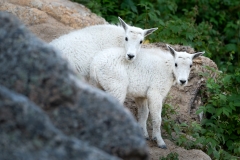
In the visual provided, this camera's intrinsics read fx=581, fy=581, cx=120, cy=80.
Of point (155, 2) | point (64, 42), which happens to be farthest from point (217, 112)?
point (155, 2)

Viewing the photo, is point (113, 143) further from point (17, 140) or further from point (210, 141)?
point (210, 141)

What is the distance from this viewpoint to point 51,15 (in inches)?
457

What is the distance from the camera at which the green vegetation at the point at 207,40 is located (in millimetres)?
9430

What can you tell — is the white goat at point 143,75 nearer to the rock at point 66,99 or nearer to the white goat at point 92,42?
the white goat at point 92,42

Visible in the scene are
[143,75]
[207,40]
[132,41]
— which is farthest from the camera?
[207,40]

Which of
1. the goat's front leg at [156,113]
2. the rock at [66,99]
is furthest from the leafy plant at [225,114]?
the rock at [66,99]

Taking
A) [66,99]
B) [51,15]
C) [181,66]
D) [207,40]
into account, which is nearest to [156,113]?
[181,66]

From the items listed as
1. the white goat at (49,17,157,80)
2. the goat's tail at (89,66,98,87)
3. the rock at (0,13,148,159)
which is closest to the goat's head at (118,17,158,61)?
the white goat at (49,17,157,80)

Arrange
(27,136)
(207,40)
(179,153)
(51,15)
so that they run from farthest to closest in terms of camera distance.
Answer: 1. (207,40)
2. (51,15)
3. (179,153)
4. (27,136)

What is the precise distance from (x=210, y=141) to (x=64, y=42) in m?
2.72

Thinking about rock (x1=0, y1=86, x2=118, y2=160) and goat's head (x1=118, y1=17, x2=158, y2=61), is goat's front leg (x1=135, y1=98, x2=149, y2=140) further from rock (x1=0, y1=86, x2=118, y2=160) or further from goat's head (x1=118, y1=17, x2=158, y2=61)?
rock (x1=0, y1=86, x2=118, y2=160)

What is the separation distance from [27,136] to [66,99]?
342mm

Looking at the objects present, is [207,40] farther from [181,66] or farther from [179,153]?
[179,153]

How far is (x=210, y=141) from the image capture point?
8914 millimetres
